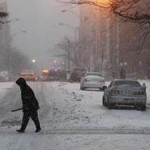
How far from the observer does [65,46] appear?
5586 inches

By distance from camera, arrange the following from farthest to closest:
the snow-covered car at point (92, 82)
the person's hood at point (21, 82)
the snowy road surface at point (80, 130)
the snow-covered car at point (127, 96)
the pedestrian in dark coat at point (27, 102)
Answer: the snow-covered car at point (92, 82) < the snow-covered car at point (127, 96) < the pedestrian in dark coat at point (27, 102) < the person's hood at point (21, 82) < the snowy road surface at point (80, 130)

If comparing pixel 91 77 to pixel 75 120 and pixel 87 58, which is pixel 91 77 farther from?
pixel 87 58

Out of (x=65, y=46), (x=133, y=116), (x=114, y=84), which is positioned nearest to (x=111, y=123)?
(x=133, y=116)

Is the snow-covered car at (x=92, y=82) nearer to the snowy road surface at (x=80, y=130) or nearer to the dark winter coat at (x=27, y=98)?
the snowy road surface at (x=80, y=130)

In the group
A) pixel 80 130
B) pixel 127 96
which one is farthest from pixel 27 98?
pixel 127 96

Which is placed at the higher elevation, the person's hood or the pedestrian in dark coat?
the person's hood

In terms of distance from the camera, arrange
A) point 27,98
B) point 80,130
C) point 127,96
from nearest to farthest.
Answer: point 27,98
point 80,130
point 127,96

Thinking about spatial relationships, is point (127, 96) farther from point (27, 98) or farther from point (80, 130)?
point (27, 98)

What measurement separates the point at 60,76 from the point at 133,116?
6717 cm

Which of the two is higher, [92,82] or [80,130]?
[92,82]

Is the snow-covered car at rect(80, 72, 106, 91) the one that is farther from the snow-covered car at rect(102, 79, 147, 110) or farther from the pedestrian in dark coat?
the pedestrian in dark coat

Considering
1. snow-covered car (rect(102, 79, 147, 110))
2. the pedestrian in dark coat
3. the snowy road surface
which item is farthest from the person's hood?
snow-covered car (rect(102, 79, 147, 110))

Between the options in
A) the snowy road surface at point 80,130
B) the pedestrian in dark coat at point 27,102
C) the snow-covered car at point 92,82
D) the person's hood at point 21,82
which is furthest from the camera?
the snow-covered car at point 92,82

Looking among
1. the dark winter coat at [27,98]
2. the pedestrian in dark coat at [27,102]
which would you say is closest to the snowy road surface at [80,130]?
the pedestrian in dark coat at [27,102]
